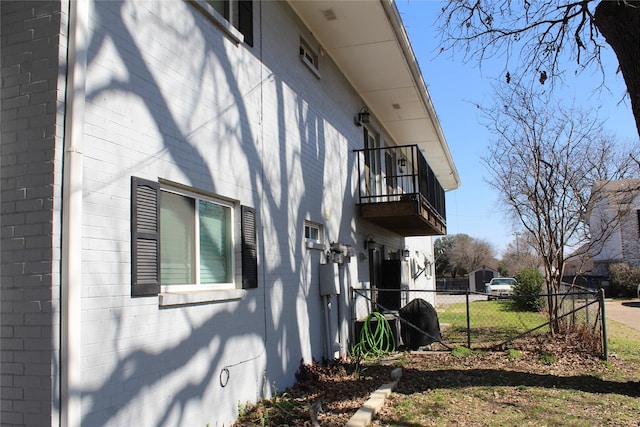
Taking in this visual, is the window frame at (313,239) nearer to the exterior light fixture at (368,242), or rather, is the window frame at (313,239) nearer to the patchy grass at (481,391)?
the patchy grass at (481,391)

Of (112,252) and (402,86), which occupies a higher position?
(402,86)

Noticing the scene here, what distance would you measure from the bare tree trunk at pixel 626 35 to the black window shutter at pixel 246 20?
4347 mm

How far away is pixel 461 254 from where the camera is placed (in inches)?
2638

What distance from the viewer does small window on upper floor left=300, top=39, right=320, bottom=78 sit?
348 inches

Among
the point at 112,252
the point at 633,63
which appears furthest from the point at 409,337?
the point at 112,252

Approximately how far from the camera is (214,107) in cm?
570

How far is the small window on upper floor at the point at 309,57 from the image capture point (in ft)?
29.0

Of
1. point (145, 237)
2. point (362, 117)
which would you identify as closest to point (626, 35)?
point (145, 237)

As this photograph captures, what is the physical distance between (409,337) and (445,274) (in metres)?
57.7

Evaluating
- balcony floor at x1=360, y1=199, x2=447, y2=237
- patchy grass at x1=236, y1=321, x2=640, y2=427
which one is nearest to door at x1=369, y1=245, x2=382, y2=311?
balcony floor at x1=360, y1=199, x2=447, y2=237

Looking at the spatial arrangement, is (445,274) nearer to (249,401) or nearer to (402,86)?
(402,86)

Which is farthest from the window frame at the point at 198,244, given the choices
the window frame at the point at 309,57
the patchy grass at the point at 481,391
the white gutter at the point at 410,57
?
the white gutter at the point at 410,57

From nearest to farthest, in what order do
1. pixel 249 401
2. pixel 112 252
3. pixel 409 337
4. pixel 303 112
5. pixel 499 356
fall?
pixel 112 252 < pixel 249 401 < pixel 303 112 < pixel 499 356 < pixel 409 337

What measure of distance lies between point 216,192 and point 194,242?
0.63 m
